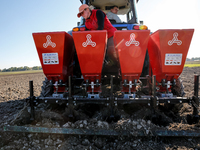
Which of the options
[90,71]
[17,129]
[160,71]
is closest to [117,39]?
[90,71]

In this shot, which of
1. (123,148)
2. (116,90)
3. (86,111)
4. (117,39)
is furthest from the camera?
(116,90)

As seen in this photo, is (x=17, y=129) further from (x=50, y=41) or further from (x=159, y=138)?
(x=159, y=138)

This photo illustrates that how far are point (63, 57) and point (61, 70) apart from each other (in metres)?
0.25

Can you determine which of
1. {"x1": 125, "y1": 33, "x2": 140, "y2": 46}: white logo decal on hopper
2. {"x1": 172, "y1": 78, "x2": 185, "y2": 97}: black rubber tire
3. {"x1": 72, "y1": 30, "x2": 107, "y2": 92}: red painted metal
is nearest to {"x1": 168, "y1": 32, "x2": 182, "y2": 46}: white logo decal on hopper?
{"x1": 125, "y1": 33, "x2": 140, "y2": 46}: white logo decal on hopper

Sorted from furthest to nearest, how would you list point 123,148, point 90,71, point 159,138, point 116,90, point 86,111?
point 116,90
point 86,111
point 90,71
point 159,138
point 123,148

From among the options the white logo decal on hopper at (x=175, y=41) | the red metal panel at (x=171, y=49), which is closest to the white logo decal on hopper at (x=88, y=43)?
the red metal panel at (x=171, y=49)

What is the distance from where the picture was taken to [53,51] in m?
2.75

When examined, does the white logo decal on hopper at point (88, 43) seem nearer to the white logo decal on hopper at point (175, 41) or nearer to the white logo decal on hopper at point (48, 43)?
the white logo decal on hopper at point (48, 43)

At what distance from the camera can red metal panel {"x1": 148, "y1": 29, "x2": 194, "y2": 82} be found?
2600 millimetres

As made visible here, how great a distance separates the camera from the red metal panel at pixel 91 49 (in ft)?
8.42

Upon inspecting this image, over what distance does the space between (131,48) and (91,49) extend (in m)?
0.69

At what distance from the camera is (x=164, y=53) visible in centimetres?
269

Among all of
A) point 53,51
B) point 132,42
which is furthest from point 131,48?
point 53,51

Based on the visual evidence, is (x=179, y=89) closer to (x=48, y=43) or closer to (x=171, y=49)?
(x=171, y=49)
